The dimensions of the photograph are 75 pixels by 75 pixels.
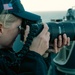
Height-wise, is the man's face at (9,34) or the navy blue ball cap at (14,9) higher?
the navy blue ball cap at (14,9)

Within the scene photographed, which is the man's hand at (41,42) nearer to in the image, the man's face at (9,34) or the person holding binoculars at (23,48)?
the person holding binoculars at (23,48)

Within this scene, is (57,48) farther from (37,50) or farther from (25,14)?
(25,14)

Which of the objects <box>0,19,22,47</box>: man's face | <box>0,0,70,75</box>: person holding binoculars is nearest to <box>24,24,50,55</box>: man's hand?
<box>0,0,70,75</box>: person holding binoculars

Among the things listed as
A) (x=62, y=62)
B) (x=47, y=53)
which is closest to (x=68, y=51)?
(x=62, y=62)

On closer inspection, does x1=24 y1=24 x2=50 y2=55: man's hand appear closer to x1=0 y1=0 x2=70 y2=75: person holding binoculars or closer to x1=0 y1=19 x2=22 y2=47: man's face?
x1=0 y1=0 x2=70 y2=75: person holding binoculars

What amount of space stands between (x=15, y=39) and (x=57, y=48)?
233 millimetres

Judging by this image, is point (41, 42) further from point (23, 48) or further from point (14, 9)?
point (14, 9)

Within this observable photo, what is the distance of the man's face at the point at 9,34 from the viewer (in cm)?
154

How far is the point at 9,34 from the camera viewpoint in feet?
5.09

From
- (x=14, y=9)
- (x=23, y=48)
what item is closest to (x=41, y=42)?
(x=23, y=48)

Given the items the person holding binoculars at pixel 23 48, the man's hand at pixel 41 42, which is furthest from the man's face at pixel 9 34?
the man's hand at pixel 41 42

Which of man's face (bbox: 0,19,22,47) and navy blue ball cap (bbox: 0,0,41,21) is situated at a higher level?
navy blue ball cap (bbox: 0,0,41,21)

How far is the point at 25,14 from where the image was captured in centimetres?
157

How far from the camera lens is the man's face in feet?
5.06
